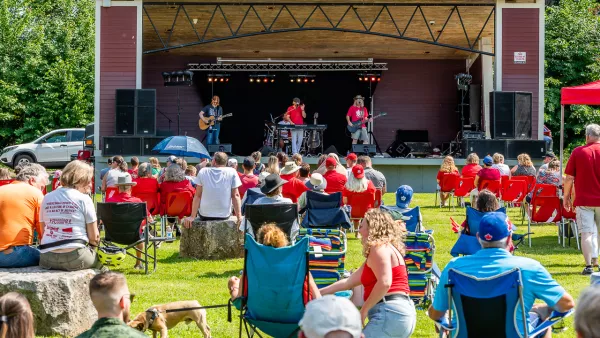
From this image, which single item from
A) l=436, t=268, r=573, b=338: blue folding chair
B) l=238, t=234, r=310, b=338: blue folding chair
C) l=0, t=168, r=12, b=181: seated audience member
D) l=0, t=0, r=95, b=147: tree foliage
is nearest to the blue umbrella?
l=0, t=168, r=12, b=181: seated audience member

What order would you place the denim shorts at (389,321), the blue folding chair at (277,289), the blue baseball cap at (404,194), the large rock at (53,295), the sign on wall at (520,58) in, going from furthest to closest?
1. the sign on wall at (520,58)
2. the blue baseball cap at (404,194)
3. the large rock at (53,295)
4. the blue folding chair at (277,289)
5. the denim shorts at (389,321)

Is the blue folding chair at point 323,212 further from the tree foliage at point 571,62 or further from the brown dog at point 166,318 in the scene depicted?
the tree foliage at point 571,62

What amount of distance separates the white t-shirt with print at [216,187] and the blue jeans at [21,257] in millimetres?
3217

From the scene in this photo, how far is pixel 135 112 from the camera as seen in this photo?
1892cm

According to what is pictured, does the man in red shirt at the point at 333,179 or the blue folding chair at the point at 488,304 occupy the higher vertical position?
the man in red shirt at the point at 333,179

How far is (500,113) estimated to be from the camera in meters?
18.7

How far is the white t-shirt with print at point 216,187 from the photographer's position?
9656mm

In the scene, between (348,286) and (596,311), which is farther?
(348,286)

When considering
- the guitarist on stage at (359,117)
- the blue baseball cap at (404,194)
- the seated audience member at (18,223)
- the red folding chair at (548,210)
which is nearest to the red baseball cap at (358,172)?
the red folding chair at (548,210)

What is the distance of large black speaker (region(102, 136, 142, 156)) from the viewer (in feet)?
61.7

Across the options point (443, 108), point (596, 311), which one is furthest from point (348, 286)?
point (443, 108)

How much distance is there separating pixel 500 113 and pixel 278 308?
1426 centimetres

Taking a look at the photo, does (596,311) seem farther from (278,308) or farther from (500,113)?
(500,113)

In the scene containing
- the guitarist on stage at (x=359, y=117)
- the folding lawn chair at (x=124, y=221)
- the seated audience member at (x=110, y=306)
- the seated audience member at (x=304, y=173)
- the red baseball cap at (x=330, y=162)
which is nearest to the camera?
the seated audience member at (x=110, y=306)
